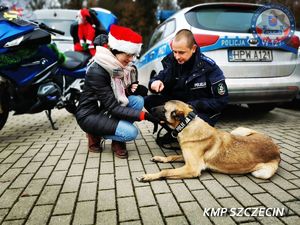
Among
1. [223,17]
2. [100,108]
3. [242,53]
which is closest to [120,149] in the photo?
[100,108]

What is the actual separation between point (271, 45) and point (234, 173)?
2595 millimetres

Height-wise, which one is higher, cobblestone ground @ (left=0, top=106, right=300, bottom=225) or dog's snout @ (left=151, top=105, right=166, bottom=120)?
dog's snout @ (left=151, top=105, right=166, bottom=120)

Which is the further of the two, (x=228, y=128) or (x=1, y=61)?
(x=228, y=128)

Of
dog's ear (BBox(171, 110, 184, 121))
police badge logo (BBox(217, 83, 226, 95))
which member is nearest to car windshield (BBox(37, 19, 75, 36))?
police badge logo (BBox(217, 83, 226, 95))

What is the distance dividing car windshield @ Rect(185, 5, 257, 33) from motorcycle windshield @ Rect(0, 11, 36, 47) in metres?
2.47

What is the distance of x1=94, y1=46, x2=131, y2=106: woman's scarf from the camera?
10.9ft

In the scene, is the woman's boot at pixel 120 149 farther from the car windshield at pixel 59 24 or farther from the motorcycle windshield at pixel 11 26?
the car windshield at pixel 59 24

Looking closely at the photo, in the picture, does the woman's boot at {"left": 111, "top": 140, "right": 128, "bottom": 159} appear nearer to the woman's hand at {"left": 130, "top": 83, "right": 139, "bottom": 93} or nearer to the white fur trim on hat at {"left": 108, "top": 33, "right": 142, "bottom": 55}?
the woman's hand at {"left": 130, "top": 83, "right": 139, "bottom": 93}

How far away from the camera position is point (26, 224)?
2.21m

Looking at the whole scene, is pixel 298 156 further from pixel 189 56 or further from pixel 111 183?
pixel 111 183

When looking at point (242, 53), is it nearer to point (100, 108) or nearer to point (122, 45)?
point (122, 45)

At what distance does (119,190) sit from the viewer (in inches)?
108

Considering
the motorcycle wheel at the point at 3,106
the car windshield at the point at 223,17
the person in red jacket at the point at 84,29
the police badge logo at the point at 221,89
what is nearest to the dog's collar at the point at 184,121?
the police badge logo at the point at 221,89

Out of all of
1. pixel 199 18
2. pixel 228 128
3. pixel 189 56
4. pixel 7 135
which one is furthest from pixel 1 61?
pixel 228 128
